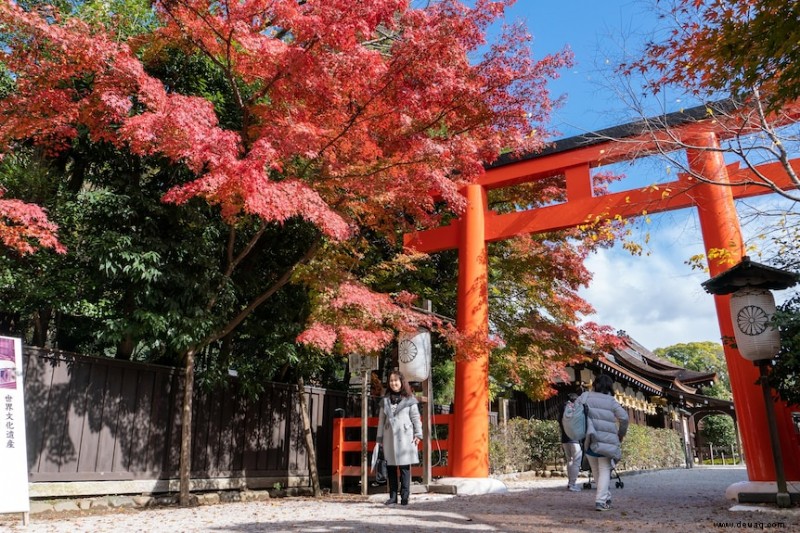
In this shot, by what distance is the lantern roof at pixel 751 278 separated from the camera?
6.61m

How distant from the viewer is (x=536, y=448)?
14953mm

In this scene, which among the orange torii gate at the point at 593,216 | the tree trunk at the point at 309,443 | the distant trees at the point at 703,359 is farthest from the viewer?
the distant trees at the point at 703,359

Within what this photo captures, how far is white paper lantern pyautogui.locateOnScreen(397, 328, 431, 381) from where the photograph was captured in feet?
28.6

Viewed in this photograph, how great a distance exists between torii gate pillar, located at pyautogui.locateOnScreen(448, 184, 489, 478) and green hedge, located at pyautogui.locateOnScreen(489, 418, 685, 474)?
3.63 m

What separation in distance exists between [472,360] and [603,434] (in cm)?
352

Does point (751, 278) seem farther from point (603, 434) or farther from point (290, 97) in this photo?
point (290, 97)

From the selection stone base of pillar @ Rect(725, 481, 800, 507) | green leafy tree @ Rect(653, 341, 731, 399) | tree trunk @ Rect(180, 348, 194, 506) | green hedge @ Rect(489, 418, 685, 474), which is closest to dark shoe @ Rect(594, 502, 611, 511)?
stone base of pillar @ Rect(725, 481, 800, 507)

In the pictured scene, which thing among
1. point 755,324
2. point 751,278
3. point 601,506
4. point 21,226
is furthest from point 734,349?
point 21,226

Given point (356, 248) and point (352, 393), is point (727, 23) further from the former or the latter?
point (352, 393)

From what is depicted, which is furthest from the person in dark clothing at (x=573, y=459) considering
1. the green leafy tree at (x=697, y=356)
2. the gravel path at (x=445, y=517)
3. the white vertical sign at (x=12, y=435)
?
the green leafy tree at (x=697, y=356)

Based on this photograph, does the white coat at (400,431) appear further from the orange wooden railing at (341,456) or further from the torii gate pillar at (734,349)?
the torii gate pillar at (734,349)

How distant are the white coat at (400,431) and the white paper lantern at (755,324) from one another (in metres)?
3.93

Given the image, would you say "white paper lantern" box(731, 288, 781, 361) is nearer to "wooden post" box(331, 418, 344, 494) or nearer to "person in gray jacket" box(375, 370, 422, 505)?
"person in gray jacket" box(375, 370, 422, 505)

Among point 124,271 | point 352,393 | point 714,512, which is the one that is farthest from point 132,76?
point 714,512
